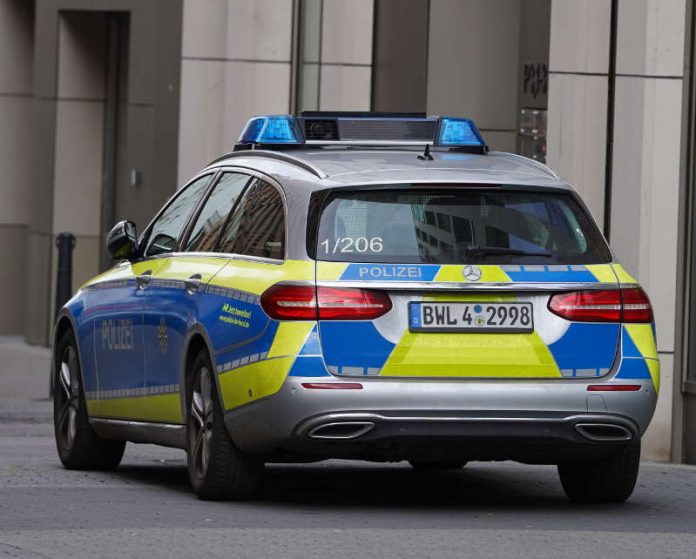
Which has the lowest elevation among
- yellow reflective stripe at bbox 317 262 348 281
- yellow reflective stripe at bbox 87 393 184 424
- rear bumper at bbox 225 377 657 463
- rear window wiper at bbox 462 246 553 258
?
yellow reflective stripe at bbox 87 393 184 424

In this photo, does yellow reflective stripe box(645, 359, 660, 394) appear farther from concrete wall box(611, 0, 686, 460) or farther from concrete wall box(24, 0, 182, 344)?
concrete wall box(24, 0, 182, 344)

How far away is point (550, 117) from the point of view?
1364cm

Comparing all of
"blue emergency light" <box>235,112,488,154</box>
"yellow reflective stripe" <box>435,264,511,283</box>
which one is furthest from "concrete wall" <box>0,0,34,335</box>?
"yellow reflective stripe" <box>435,264,511,283</box>

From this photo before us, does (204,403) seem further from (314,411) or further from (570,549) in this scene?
(570,549)

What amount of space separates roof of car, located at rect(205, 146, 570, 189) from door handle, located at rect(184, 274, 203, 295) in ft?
1.76

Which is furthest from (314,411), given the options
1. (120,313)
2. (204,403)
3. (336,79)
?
(336,79)

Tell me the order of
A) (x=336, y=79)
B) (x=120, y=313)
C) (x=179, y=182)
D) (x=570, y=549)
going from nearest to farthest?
(x=570, y=549) < (x=120, y=313) < (x=336, y=79) < (x=179, y=182)

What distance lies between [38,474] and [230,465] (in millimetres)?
1746

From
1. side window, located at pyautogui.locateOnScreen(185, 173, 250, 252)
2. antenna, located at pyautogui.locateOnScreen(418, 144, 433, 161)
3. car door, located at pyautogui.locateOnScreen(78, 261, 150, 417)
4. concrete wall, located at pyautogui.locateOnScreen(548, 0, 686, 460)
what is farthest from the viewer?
concrete wall, located at pyautogui.locateOnScreen(548, 0, 686, 460)

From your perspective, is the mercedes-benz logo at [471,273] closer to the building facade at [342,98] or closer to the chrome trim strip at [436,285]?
the chrome trim strip at [436,285]

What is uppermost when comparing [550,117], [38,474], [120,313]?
[550,117]

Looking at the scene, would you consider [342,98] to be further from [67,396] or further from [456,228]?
[456,228]

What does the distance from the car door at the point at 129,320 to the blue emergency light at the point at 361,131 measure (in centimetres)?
50

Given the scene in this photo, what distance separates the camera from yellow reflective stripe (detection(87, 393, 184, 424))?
942cm
